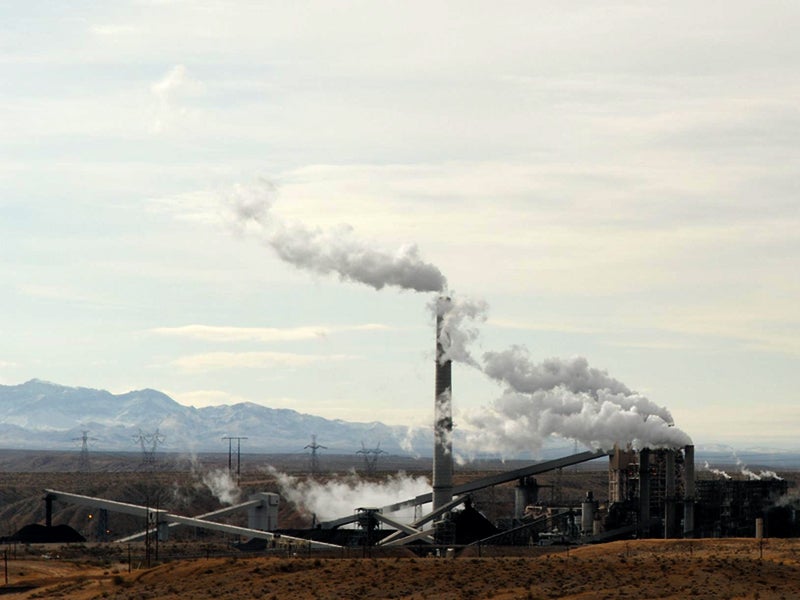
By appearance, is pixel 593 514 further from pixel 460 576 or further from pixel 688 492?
pixel 460 576

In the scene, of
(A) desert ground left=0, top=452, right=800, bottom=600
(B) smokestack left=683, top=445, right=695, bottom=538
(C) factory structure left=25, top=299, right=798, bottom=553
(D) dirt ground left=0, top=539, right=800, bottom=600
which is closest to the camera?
(D) dirt ground left=0, top=539, right=800, bottom=600

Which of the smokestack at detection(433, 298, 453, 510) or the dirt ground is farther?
the smokestack at detection(433, 298, 453, 510)

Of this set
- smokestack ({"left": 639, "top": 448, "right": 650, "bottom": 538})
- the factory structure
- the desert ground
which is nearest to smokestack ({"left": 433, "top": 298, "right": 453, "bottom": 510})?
the factory structure

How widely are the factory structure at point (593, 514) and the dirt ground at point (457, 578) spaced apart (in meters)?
32.5

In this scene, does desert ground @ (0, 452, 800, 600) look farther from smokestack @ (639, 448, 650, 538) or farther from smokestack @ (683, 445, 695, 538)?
smokestack @ (639, 448, 650, 538)

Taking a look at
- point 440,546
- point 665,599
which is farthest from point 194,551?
point 665,599

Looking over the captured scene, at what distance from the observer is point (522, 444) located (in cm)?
15600

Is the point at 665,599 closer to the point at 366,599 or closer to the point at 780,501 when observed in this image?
the point at 366,599

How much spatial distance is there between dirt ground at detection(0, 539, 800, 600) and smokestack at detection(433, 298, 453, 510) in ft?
151

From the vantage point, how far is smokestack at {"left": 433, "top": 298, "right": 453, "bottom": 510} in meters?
146

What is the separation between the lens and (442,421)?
147 metres

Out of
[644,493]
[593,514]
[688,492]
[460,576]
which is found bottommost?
[593,514]

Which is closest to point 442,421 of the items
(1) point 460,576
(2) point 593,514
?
(2) point 593,514

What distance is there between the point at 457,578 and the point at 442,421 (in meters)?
60.4
